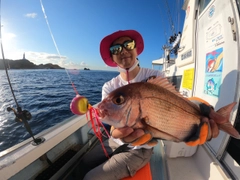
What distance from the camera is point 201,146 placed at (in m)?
2.30

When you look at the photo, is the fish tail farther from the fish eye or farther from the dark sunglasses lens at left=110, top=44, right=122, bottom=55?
the dark sunglasses lens at left=110, top=44, right=122, bottom=55

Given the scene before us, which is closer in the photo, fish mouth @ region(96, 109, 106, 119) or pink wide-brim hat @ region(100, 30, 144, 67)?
fish mouth @ region(96, 109, 106, 119)

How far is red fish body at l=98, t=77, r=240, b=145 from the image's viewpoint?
3.59 ft

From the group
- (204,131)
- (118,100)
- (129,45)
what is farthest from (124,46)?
(204,131)

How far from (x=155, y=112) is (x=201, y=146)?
1793 mm

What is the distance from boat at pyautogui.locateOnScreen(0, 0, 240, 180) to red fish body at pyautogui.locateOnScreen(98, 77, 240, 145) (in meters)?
0.86

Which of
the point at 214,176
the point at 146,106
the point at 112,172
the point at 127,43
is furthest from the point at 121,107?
the point at 214,176

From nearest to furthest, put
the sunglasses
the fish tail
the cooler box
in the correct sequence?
the fish tail
the sunglasses
the cooler box

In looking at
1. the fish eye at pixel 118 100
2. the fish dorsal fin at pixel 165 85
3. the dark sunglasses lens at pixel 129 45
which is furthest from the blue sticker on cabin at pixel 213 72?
the fish eye at pixel 118 100

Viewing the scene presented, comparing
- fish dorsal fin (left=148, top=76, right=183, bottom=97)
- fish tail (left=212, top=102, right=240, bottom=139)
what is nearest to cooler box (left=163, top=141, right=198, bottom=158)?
fish tail (left=212, top=102, right=240, bottom=139)

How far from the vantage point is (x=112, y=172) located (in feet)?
5.61

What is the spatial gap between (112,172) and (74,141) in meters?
1.32

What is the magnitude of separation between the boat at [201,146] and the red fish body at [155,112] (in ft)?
2.81

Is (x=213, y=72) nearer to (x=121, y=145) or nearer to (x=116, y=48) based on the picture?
(x=116, y=48)
